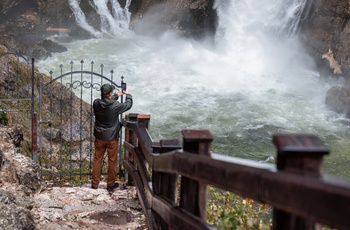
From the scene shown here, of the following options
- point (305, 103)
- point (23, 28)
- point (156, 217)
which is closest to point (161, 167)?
point (156, 217)

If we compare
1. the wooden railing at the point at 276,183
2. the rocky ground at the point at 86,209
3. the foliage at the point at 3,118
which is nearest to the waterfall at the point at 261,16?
the foliage at the point at 3,118

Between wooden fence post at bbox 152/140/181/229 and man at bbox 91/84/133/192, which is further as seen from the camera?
man at bbox 91/84/133/192

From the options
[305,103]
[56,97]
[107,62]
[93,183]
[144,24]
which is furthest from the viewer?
[144,24]

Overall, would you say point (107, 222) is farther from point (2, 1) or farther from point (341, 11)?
point (2, 1)

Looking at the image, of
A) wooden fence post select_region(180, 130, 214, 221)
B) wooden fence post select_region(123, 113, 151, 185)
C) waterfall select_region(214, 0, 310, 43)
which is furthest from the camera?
waterfall select_region(214, 0, 310, 43)

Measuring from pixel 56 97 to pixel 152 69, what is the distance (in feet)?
40.2

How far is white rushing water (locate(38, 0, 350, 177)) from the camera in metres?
16.4

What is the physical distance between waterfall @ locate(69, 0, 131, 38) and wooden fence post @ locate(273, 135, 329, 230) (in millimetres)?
30705

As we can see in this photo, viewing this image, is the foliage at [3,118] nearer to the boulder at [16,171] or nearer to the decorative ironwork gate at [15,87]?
the boulder at [16,171]

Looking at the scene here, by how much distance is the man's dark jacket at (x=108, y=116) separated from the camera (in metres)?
7.24

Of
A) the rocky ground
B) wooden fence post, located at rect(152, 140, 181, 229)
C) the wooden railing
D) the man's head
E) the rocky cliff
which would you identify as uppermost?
the rocky cliff

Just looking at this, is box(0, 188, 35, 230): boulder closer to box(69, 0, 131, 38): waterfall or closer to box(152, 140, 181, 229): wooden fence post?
box(152, 140, 181, 229): wooden fence post

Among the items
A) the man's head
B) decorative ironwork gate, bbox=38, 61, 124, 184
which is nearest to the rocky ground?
decorative ironwork gate, bbox=38, 61, 124, 184

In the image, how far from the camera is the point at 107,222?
592cm
